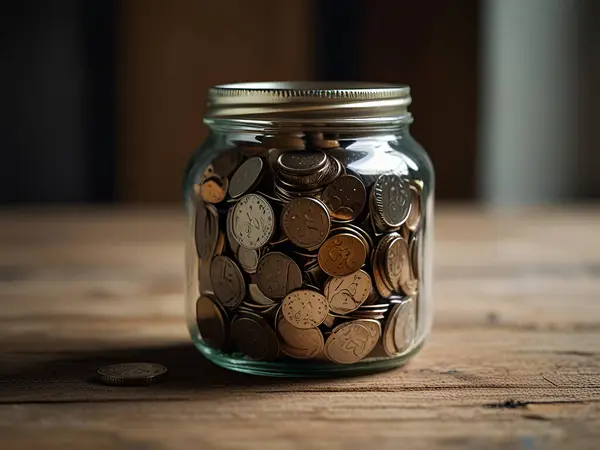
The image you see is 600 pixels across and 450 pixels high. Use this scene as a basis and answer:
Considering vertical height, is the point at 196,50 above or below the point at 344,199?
above

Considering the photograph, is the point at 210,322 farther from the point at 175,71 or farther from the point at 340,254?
the point at 175,71

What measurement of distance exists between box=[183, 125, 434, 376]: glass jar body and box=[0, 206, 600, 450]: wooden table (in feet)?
0.10

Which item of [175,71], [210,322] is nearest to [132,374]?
[210,322]

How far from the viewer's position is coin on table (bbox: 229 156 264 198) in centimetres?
87

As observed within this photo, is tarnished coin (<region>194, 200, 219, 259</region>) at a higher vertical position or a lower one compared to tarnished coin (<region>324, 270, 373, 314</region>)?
higher

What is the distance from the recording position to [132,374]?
0.89 meters

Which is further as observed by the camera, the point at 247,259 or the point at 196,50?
the point at 196,50

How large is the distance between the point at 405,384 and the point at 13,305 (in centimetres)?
55

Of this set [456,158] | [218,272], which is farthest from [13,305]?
[456,158]

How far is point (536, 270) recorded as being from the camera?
1439 mm

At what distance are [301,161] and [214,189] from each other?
11 centimetres

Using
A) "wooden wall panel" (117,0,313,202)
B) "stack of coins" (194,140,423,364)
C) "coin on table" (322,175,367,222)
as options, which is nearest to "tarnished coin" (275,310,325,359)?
"stack of coins" (194,140,423,364)

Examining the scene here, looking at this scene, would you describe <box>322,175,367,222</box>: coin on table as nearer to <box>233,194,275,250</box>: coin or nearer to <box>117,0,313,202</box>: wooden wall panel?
<box>233,194,275,250</box>: coin

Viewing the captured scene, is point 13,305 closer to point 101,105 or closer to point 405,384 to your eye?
point 405,384
